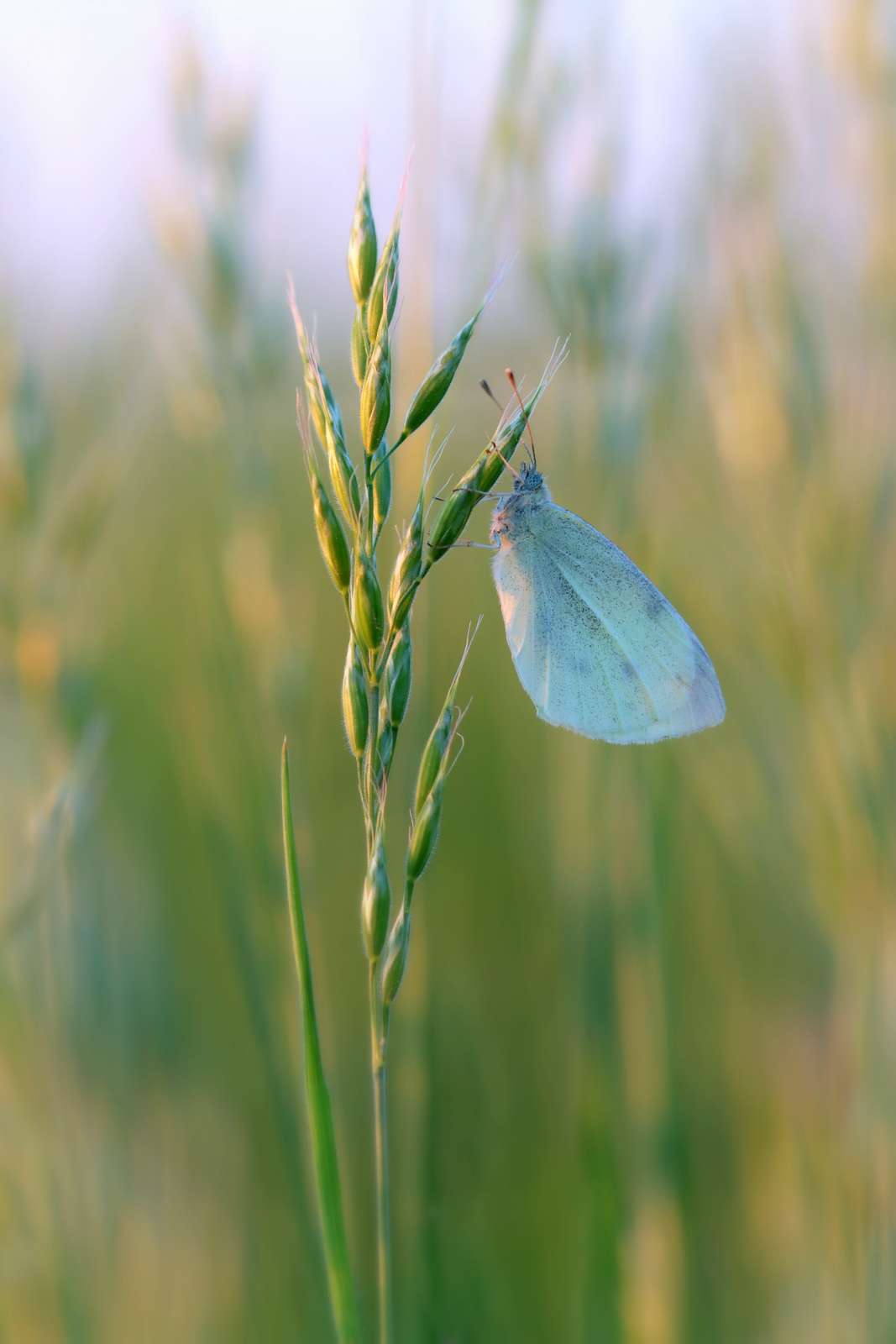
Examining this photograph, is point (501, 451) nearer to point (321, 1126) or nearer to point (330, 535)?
point (330, 535)

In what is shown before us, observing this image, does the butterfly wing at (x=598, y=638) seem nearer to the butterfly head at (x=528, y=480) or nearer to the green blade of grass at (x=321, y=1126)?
the butterfly head at (x=528, y=480)

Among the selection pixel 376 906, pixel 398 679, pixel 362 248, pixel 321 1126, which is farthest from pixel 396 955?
pixel 362 248

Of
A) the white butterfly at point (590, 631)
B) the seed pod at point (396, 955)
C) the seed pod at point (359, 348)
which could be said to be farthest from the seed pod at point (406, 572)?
the white butterfly at point (590, 631)

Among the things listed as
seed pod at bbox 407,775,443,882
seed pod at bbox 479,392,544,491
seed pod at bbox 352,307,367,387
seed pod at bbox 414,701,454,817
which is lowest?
seed pod at bbox 407,775,443,882

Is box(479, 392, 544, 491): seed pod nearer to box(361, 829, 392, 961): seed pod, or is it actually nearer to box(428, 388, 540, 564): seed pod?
box(428, 388, 540, 564): seed pod

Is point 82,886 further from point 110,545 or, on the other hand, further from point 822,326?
point 822,326

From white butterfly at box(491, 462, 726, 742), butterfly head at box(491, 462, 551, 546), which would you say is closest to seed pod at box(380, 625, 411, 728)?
white butterfly at box(491, 462, 726, 742)

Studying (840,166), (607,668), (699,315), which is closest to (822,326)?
(699,315)
